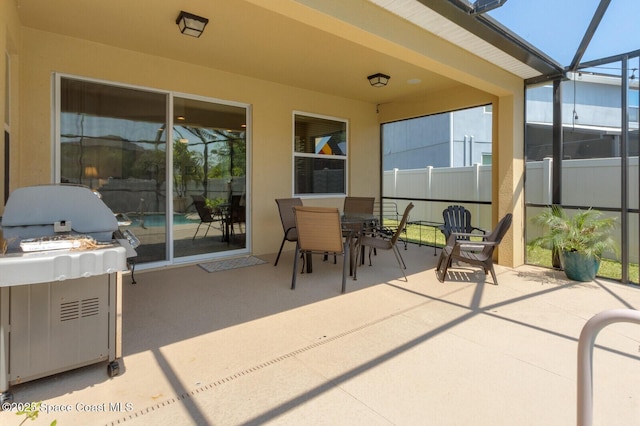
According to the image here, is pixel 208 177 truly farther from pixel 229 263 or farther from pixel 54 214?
pixel 54 214

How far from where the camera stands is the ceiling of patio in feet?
10.5

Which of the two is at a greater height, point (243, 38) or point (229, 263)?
point (243, 38)

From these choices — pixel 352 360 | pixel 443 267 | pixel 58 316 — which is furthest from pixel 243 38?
pixel 443 267

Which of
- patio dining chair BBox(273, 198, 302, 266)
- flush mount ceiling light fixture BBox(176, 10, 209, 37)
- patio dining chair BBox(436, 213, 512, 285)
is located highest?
flush mount ceiling light fixture BBox(176, 10, 209, 37)

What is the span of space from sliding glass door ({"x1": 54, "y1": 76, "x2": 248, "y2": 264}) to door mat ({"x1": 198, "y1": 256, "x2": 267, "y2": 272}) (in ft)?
0.76

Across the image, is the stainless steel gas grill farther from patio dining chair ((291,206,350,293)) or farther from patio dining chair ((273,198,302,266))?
patio dining chair ((273,198,302,266))

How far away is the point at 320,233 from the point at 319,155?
2.91 metres

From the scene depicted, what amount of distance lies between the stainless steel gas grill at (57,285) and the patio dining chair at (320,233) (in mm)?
1966

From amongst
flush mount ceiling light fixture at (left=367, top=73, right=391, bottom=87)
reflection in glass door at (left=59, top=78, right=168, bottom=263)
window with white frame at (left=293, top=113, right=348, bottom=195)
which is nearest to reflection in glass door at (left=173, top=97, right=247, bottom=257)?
reflection in glass door at (left=59, top=78, right=168, bottom=263)

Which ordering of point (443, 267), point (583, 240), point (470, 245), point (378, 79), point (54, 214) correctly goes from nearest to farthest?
1. point (54, 214)
2. point (470, 245)
3. point (583, 240)
4. point (443, 267)
5. point (378, 79)

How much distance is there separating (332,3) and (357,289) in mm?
2787

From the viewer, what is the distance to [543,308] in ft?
10.9

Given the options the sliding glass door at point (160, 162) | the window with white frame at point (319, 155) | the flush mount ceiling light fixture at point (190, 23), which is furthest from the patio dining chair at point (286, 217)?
the flush mount ceiling light fixture at point (190, 23)

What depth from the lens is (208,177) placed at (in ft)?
16.7
